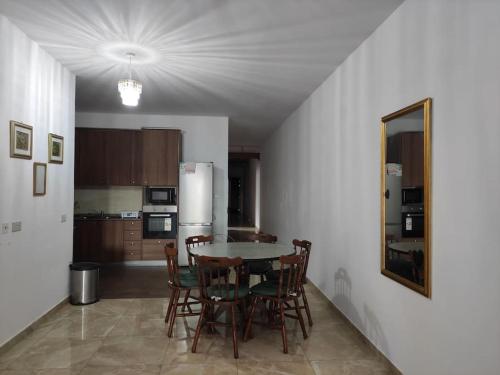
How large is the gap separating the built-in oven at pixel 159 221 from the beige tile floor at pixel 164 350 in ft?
8.36

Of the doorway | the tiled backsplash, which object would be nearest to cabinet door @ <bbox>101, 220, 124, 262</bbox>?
the tiled backsplash

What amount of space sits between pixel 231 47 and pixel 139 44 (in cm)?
91

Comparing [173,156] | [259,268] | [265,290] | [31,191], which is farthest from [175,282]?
[173,156]

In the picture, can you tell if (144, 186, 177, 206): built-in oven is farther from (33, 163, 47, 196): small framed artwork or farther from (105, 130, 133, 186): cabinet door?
(33, 163, 47, 196): small framed artwork

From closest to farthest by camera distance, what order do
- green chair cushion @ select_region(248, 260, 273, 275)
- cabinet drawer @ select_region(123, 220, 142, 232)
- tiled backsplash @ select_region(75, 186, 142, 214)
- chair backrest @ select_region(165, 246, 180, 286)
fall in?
chair backrest @ select_region(165, 246, 180, 286), green chair cushion @ select_region(248, 260, 273, 275), cabinet drawer @ select_region(123, 220, 142, 232), tiled backsplash @ select_region(75, 186, 142, 214)

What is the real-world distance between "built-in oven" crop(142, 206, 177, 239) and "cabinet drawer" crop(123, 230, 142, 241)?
89 mm

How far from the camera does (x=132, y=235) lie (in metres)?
6.56

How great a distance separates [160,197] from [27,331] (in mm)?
3381

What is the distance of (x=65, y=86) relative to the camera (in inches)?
174

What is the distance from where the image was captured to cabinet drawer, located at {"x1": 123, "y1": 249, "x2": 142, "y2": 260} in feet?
21.5

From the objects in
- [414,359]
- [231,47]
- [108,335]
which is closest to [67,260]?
[108,335]

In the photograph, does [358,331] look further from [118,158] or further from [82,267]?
[118,158]

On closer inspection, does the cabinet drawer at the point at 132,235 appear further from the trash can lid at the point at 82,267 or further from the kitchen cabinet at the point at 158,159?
the trash can lid at the point at 82,267

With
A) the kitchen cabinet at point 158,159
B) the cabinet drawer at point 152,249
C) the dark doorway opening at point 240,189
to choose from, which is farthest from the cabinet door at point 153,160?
the dark doorway opening at point 240,189
